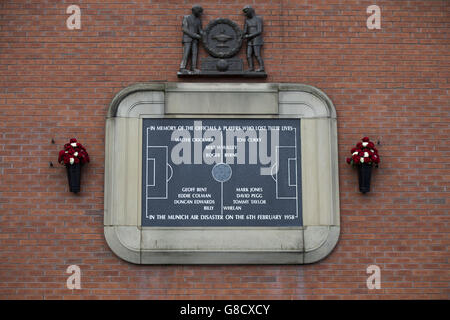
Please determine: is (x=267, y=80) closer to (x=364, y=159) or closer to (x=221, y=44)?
(x=221, y=44)

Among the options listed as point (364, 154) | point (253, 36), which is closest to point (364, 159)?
point (364, 154)

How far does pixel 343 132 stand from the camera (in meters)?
8.27

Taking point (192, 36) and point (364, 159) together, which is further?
point (192, 36)

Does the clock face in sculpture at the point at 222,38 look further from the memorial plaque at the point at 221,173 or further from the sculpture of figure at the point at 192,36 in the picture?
the memorial plaque at the point at 221,173

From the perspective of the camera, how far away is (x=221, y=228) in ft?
26.1

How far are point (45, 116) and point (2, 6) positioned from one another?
5.18ft

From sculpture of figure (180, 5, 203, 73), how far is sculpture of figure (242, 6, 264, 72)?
0.60 m

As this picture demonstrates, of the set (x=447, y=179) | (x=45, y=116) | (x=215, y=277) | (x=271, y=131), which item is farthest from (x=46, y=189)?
(x=447, y=179)

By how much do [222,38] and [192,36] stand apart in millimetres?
385

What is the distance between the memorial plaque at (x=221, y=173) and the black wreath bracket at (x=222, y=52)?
611 millimetres

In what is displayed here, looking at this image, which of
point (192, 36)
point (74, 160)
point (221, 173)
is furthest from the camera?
point (192, 36)

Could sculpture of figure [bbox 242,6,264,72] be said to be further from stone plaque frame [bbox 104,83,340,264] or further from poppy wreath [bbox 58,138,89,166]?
poppy wreath [bbox 58,138,89,166]

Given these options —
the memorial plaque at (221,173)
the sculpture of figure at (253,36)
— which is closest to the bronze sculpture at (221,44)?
the sculpture of figure at (253,36)

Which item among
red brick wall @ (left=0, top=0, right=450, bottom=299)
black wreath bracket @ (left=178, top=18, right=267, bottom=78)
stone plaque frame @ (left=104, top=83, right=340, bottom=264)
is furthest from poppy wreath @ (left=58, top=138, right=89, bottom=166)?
black wreath bracket @ (left=178, top=18, right=267, bottom=78)
